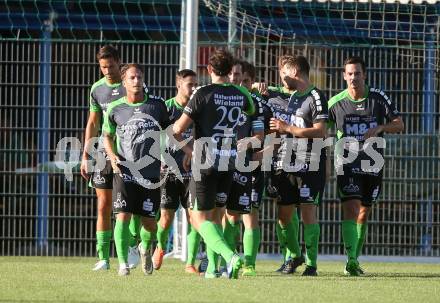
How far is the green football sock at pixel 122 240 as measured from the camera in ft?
38.4

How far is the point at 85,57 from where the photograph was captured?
52.5ft

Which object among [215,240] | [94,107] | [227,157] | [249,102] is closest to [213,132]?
[227,157]

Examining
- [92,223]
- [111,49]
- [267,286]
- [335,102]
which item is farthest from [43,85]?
[267,286]

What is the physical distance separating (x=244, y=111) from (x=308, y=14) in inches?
231

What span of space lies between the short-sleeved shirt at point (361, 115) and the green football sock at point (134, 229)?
2.36m

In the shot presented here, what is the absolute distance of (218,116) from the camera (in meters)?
10.9

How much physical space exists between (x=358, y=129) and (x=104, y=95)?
9.10 feet

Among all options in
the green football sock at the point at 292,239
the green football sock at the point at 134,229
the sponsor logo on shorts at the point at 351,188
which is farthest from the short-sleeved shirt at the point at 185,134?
the sponsor logo on shorts at the point at 351,188

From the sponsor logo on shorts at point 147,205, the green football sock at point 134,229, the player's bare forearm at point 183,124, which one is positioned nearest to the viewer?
the player's bare forearm at point 183,124

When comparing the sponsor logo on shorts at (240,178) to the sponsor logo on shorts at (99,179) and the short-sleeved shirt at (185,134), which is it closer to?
the short-sleeved shirt at (185,134)

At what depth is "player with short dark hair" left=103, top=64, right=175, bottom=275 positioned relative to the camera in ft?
38.5

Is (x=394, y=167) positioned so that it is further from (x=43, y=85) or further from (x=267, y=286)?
(x=267, y=286)

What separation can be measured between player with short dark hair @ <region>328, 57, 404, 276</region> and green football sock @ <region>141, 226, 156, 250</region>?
2.14 meters

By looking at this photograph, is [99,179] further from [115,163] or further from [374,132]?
[374,132]
